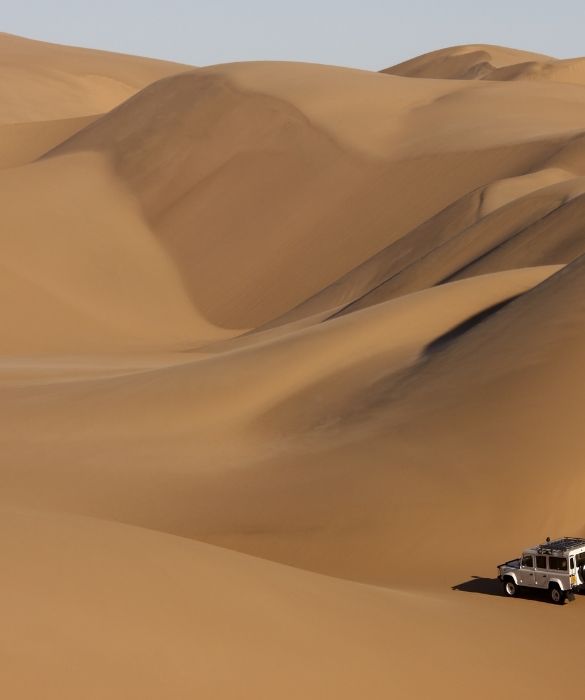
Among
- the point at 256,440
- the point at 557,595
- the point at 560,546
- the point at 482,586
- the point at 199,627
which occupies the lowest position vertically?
the point at 199,627

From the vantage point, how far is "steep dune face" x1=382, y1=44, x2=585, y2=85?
249 ft

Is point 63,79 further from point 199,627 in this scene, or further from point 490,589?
point 199,627

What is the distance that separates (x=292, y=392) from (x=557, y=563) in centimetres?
724

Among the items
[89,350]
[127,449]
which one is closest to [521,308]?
[127,449]

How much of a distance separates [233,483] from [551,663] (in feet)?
20.4

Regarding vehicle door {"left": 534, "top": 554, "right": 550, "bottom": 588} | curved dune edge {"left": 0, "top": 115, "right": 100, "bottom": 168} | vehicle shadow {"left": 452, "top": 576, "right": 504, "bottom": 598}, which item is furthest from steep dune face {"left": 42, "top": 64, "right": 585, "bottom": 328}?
vehicle door {"left": 534, "top": 554, "right": 550, "bottom": 588}

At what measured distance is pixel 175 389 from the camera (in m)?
17.4

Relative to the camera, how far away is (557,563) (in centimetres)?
997

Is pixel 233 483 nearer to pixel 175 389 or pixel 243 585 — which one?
pixel 175 389

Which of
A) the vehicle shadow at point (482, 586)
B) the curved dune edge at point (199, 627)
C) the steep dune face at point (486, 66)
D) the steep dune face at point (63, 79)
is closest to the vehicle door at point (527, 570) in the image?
the vehicle shadow at point (482, 586)

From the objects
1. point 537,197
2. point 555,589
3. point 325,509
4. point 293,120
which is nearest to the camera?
point 555,589

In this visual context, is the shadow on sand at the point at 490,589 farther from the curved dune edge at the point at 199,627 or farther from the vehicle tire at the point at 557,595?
the curved dune edge at the point at 199,627

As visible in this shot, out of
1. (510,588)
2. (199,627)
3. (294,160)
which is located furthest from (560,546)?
(294,160)

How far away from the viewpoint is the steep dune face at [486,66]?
75750 mm
